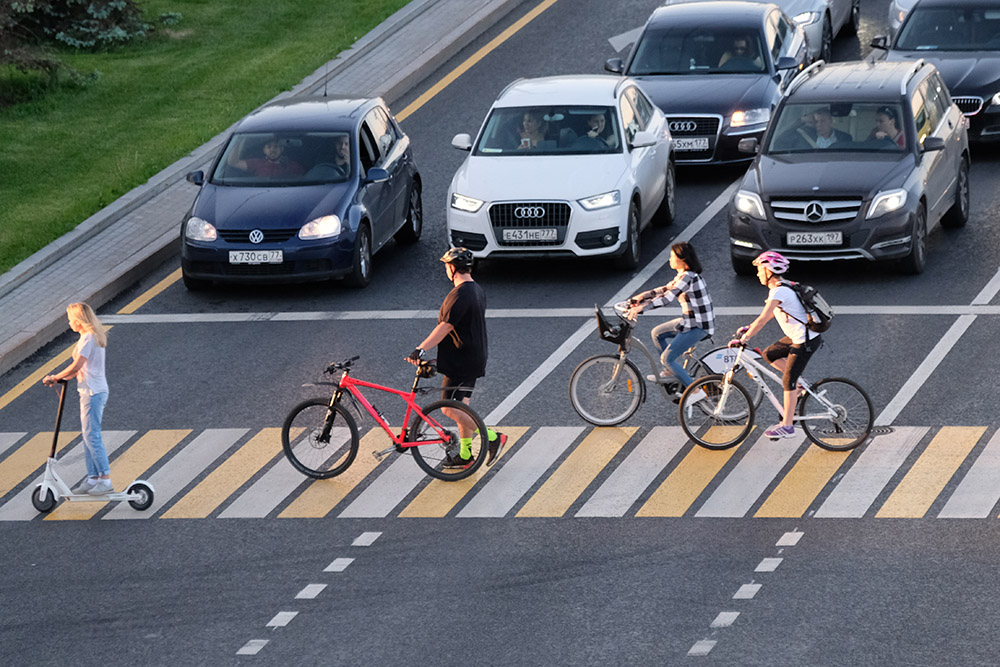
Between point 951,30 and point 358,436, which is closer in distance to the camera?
point 358,436

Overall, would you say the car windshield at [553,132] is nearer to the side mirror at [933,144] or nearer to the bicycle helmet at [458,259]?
the side mirror at [933,144]

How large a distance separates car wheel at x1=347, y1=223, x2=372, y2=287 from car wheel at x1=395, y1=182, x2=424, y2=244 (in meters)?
1.48

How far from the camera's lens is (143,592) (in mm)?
11602

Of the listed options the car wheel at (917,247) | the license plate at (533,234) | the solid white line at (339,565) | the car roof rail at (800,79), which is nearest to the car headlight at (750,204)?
the car wheel at (917,247)

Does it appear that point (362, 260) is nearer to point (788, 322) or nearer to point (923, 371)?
point (923, 371)

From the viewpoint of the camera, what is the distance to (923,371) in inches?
603

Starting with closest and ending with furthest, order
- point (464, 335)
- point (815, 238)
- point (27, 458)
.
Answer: point (464, 335)
point (27, 458)
point (815, 238)

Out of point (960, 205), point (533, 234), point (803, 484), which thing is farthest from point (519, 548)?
point (960, 205)

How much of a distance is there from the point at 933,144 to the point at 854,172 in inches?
35.0

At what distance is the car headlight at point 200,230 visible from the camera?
18734 millimetres

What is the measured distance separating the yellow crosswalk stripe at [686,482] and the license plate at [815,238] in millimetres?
4569

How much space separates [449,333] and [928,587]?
4.43 m

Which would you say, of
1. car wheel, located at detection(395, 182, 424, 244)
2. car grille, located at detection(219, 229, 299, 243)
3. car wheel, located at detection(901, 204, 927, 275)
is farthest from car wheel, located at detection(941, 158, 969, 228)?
car grille, located at detection(219, 229, 299, 243)

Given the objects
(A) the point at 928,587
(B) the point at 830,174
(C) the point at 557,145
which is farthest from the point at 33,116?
(A) the point at 928,587
